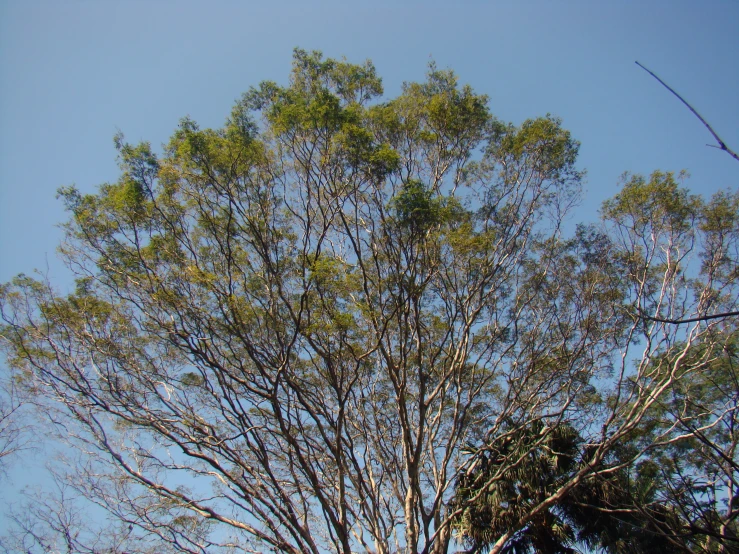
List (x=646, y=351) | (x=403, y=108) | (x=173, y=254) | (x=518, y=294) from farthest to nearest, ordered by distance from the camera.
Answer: (x=518, y=294) < (x=403, y=108) < (x=173, y=254) < (x=646, y=351)

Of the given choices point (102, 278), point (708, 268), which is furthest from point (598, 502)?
point (102, 278)

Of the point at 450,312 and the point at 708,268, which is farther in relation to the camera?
the point at 708,268

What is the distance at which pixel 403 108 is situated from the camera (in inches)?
437

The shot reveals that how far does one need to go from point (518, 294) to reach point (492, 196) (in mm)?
2447

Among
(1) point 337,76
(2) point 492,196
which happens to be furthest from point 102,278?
(2) point 492,196

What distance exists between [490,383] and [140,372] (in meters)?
7.93

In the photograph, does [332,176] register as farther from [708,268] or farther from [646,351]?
[708,268]

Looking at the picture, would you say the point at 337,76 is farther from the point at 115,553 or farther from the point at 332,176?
the point at 115,553

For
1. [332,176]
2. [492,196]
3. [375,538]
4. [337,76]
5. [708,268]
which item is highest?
[337,76]

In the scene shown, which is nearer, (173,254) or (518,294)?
(173,254)

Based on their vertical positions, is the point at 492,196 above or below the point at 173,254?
above

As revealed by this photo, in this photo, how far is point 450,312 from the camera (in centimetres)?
→ 1012

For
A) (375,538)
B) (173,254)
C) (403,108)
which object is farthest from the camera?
(403,108)

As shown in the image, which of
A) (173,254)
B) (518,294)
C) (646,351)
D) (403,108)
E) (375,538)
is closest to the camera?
(375,538)
